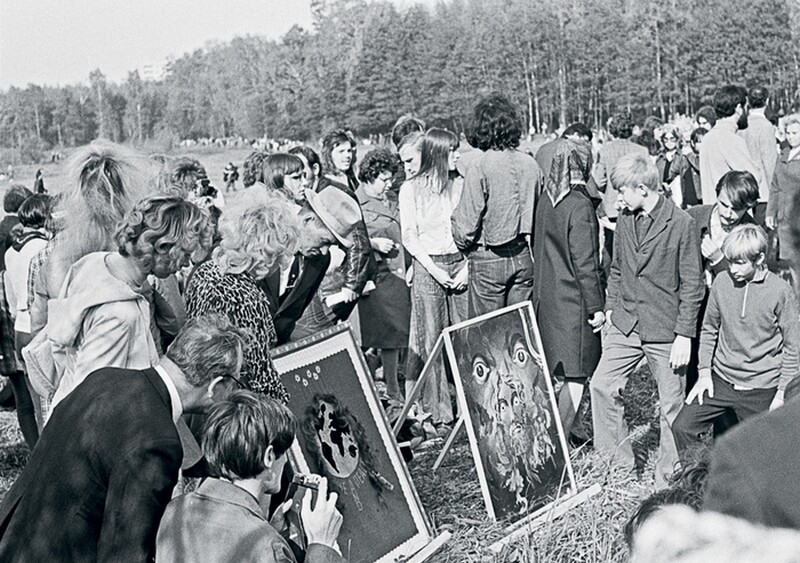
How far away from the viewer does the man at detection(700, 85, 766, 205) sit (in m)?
8.01

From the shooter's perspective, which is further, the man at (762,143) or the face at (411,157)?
the man at (762,143)

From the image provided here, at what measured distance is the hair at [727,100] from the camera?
8.22 m

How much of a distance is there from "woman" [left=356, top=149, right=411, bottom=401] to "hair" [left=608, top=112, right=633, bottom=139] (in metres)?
3.41

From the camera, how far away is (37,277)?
4473mm

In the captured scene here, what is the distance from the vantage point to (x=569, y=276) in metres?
5.47

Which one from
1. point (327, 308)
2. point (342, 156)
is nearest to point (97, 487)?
point (327, 308)

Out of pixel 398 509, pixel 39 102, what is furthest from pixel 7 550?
pixel 39 102

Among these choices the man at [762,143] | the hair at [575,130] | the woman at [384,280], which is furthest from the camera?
the man at [762,143]

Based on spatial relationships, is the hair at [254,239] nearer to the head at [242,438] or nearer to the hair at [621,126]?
the head at [242,438]

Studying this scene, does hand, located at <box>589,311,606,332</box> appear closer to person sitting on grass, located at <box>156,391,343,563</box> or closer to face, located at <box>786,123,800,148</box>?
person sitting on grass, located at <box>156,391,343,563</box>

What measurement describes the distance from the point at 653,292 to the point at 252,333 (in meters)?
2.30

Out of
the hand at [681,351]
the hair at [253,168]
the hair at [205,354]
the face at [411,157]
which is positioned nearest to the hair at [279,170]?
the hair at [253,168]

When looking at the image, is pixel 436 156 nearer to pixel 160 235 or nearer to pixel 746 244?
pixel 746 244

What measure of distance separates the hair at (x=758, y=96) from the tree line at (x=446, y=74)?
46.3 m
